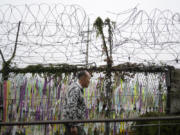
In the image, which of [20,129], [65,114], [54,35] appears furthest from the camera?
[20,129]

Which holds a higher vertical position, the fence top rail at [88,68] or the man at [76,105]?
the fence top rail at [88,68]

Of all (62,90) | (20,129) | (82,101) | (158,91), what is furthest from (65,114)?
(158,91)

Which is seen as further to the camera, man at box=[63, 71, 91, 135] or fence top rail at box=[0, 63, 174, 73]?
fence top rail at box=[0, 63, 174, 73]

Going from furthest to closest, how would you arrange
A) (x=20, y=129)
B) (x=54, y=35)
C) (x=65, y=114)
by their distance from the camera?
(x=20, y=129) → (x=54, y=35) → (x=65, y=114)

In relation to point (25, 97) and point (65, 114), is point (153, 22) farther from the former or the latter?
point (25, 97)

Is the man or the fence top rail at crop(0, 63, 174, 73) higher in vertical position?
the fence top rail at crop(0, 63, 174, 73)

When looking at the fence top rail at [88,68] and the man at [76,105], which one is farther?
the fence top rail at [88,68]

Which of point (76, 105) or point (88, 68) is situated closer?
point (76, 105)

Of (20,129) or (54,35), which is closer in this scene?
(54,35)

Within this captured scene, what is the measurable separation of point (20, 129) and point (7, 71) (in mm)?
1202

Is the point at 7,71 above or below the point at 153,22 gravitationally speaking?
below

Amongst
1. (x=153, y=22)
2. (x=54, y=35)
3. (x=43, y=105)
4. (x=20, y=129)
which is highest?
(x=153, y=22)

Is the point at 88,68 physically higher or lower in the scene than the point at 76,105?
higher

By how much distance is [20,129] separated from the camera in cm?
352
